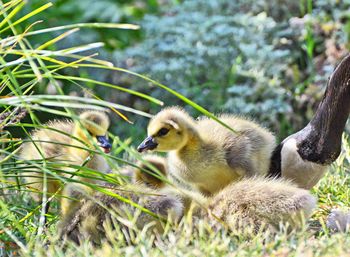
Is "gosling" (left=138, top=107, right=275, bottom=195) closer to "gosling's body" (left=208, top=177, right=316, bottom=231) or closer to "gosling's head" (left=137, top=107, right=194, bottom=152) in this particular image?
"gosling's head" (left=137, top=107, right=194, bottom=152)

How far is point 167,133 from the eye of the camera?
4176 mm

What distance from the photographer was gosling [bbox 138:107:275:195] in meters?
4.14

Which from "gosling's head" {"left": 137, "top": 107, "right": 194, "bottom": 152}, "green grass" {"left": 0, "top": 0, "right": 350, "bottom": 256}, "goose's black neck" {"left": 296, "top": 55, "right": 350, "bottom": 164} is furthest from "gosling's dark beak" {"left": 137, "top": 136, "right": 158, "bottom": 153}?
"goose's black neck" {"left": 296, "top": 55, "right": 350, "bottom": 164}

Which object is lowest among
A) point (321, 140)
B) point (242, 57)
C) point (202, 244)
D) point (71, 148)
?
point (242, 57)

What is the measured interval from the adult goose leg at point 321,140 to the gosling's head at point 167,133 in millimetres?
499

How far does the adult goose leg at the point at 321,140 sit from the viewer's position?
411 cm

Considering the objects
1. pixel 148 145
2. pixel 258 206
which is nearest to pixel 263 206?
pixel 258 206

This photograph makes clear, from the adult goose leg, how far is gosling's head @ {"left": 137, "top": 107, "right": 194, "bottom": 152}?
499mm

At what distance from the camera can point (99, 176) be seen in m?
3.83

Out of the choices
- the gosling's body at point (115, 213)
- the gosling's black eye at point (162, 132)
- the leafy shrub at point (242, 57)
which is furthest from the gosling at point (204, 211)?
the leafy shrub at point (242, 57)

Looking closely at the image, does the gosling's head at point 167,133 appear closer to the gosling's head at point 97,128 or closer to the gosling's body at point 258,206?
the gosling's head at point 97,128

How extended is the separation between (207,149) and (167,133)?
20cm

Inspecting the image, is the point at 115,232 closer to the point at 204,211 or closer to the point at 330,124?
the point at 204,211

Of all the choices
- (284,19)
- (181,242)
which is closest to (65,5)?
(284,19)
